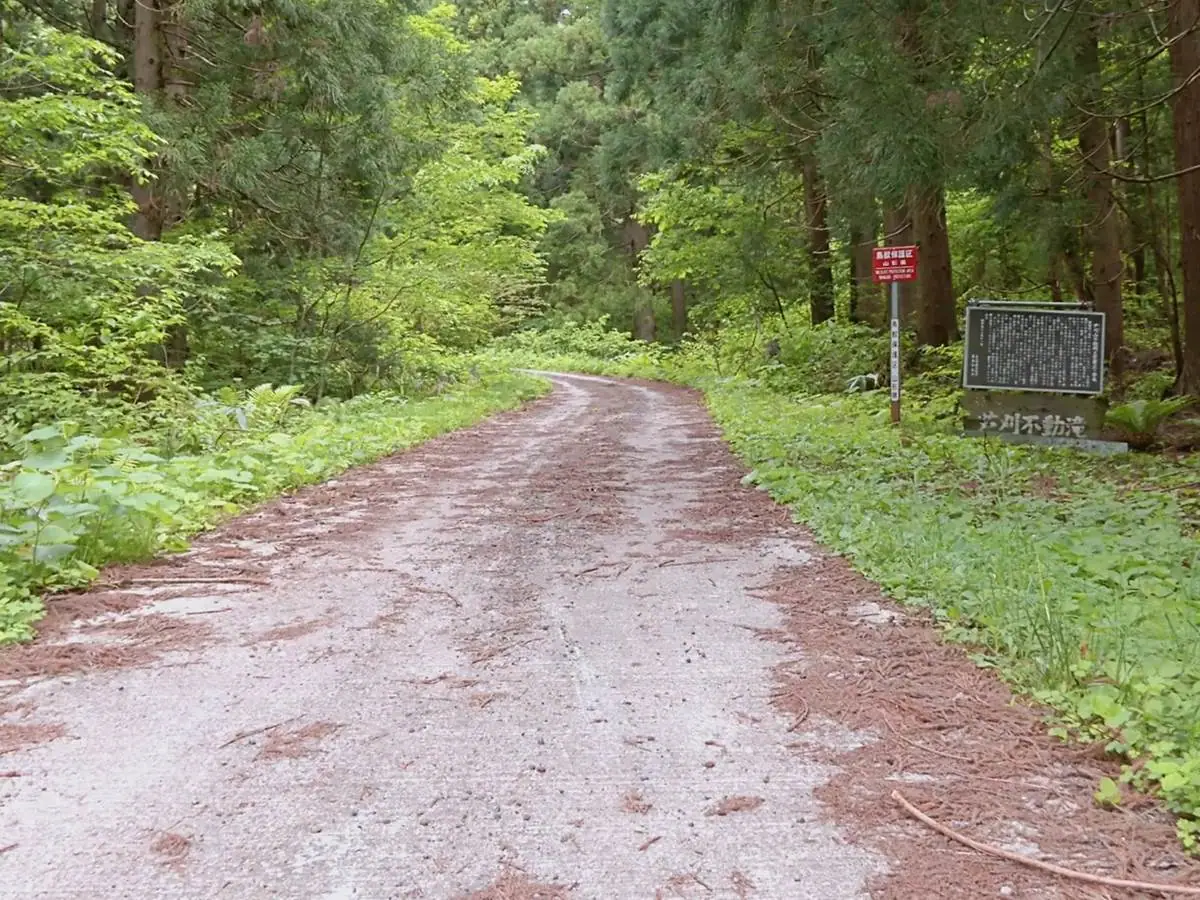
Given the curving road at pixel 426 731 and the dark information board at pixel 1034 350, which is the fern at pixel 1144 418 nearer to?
the dark information board at pixel 1034 350

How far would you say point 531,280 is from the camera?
905 inches

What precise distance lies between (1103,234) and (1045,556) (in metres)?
8.74

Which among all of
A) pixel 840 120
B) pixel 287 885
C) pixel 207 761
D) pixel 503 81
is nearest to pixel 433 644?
pixel 207 761

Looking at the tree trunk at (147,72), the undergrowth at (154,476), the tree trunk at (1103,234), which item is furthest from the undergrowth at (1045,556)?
the tree trunk at (147,72)

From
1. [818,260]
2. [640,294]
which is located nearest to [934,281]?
[818,260]

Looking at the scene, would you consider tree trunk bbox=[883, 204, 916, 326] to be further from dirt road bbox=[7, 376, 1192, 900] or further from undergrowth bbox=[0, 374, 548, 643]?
dirt road bbox=[7, 376, 1192, 900]

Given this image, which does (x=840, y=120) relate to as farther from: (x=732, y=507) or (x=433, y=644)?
(x=433, y=644)

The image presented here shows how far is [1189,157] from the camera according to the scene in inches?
339

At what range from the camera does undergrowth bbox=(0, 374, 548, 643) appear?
4.87 metres

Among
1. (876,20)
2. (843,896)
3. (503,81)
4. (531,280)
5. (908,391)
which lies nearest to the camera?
(843,896)

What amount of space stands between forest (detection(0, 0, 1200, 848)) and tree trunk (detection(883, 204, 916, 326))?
16cm

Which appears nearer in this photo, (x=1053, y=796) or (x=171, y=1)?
(x=1053, y=796)

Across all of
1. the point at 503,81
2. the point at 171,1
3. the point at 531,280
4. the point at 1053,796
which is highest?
the point at 503,81

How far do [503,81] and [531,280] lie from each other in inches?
187
